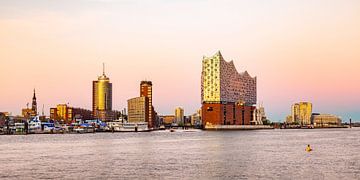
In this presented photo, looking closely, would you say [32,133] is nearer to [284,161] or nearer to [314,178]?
[284,161]

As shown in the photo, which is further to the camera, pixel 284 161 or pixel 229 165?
pixel 284 161

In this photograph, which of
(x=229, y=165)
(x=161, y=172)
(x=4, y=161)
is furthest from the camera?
(x=4, y=161)

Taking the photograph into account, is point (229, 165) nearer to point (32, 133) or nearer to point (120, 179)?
point (120, 179)

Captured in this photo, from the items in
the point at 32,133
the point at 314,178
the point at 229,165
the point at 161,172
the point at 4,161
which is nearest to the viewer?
the point at 314,178

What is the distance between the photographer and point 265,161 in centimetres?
5153

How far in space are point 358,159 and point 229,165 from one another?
14.1m

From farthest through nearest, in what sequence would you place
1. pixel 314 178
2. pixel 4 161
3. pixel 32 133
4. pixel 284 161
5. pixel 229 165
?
pixel 32 133 → pixel 4 161 → pixel 284 161 → pixel 229 165 → pixel 314 178

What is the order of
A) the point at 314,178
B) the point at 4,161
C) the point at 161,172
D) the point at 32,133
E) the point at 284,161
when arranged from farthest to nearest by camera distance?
the point at 32,133 → the point at 4,161 → the point at 284,161 → the point at 161,172 → the point at 314,178

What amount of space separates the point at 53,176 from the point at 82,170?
451 centimetres

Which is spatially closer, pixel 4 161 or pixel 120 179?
pixel 120 179

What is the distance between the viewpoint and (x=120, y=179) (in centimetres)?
3853

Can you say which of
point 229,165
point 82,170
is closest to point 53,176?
point 82,170

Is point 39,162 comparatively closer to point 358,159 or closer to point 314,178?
point 314,178

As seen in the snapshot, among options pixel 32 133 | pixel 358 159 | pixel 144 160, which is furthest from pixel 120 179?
pixel 32 133
